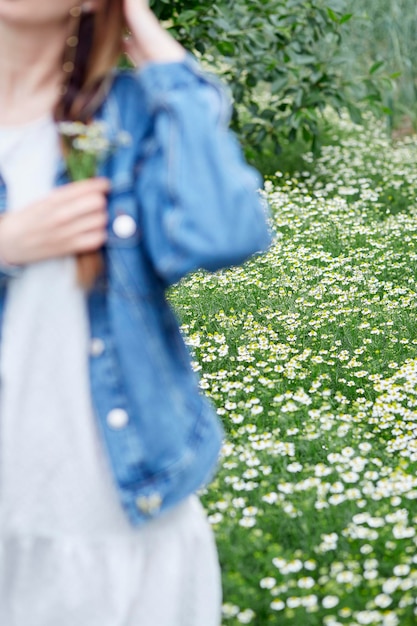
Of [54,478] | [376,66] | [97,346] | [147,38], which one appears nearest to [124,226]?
[97,346]

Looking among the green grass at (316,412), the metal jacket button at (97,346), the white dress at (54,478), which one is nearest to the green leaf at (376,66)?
the green grass at (316,412)

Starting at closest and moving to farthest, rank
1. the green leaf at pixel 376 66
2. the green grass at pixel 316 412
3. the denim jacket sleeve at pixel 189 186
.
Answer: the denim jacket sleeve at pixel 189 186
the green grass at pixel 316 412
the green leaf at pixel 376 66

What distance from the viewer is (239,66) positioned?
6.57 meters

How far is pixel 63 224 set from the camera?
1.71 meters

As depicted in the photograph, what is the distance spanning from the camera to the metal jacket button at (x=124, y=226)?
1.71 metres

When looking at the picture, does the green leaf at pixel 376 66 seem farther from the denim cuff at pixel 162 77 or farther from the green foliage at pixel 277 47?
the denim cuff at pixel 162 77

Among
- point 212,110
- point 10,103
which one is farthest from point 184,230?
point 10,103

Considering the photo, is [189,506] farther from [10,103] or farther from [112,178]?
[10,103]

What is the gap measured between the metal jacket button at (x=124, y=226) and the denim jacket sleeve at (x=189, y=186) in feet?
0.08

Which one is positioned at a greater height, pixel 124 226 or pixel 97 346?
pixel 124 226

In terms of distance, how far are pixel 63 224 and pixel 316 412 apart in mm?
2003

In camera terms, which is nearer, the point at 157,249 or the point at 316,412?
the point at 157,249

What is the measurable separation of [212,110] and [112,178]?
0.21m

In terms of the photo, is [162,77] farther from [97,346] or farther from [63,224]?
[97,346]
